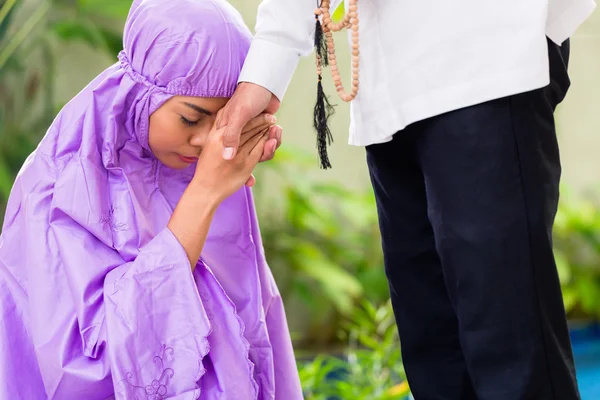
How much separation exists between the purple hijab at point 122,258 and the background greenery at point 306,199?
1.51 metres

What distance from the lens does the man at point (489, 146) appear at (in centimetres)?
110

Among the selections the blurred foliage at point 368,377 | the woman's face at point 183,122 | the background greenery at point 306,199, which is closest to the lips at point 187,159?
the woman's face at point 183,122

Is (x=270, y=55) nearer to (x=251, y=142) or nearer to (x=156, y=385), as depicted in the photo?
(x=251, y=142)

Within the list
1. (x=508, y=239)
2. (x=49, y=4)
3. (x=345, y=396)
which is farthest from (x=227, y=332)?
(x=49, y=4)

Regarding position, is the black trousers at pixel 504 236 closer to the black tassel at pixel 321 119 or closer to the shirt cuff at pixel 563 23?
the shirt cuff at pixel 563 23

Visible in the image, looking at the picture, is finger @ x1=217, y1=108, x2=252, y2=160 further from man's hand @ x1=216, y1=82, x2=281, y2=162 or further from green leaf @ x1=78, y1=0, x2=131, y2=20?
green leaf @ x1=78, y1=0, x2=131, y2=20

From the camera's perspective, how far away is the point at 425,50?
117cm

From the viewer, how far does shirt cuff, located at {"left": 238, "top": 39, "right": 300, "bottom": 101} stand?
4.28 feet

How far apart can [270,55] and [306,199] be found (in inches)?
119

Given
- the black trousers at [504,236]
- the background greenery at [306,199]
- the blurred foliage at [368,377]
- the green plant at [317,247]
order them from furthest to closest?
the green plant at [317,247]
the background greenery at [306,199]
the blurred foliage at [368,377]
the black trousers at [504,236]

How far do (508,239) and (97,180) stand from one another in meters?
0.77

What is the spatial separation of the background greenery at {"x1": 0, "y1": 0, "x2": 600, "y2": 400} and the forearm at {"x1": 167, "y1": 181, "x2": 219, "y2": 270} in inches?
61.0

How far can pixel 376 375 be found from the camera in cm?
279

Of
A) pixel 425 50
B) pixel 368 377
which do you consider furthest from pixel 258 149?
pixel 368 377
